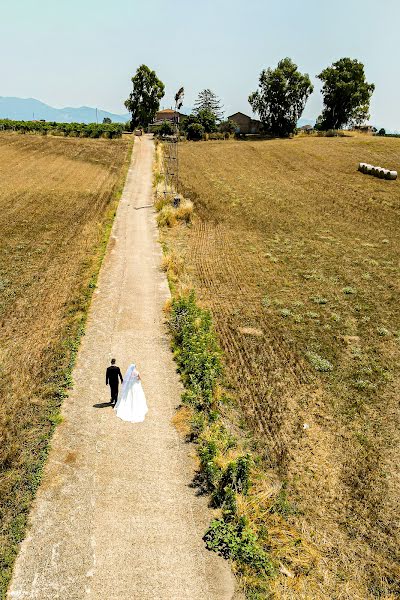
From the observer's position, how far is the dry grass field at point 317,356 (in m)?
9.71

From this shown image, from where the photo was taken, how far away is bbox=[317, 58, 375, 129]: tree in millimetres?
89938

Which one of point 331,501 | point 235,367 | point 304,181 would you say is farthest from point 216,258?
point 304,181

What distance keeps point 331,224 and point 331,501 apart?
84.2 ft

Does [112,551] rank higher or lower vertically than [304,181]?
lower

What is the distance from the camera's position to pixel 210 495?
34.1ft

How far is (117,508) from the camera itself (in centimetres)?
994

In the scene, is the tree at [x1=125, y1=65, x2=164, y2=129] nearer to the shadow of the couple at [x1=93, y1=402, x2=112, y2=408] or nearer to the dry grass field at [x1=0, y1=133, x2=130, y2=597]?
the dry grass field at [x1=0, y1=133, x2=130, y2=597]

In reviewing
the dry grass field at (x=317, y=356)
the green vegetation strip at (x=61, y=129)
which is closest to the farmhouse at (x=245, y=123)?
the green vegetation strip at (x=61, y=129)

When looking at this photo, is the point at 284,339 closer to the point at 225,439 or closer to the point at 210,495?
the point at 225,439

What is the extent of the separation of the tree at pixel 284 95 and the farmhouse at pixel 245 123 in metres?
10.9

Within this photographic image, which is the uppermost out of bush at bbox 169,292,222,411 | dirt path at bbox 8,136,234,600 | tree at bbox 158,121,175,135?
tree at bbox 158,121,175,135

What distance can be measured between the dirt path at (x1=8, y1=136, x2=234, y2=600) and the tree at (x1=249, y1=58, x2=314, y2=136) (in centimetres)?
8355

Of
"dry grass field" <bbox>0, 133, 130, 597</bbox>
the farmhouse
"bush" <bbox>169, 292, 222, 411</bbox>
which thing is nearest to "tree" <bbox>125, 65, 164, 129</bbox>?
the farmhouse

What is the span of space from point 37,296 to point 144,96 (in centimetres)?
9964
